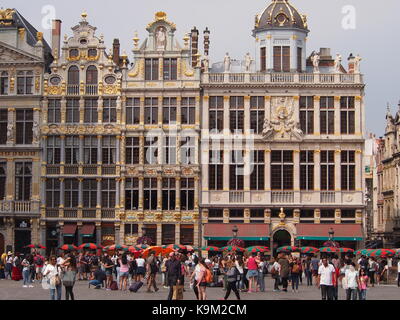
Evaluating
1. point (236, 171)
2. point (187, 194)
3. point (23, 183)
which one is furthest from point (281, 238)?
point (23, 183)

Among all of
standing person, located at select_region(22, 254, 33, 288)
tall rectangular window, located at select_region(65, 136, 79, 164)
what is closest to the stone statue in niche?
tall rectangular window, located at select_region(65, 136, 79, 164)

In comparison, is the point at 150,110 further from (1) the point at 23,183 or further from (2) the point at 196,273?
(2) the point at 196,273

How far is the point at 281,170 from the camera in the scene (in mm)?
54281

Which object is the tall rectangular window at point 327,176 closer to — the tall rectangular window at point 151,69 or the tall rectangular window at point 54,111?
the tall rectangular window at point 151,69

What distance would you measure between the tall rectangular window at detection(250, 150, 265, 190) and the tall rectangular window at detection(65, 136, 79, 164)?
11394 millimetres

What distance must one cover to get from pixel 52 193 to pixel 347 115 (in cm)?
1964

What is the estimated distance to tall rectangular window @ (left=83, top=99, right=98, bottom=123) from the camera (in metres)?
55.2

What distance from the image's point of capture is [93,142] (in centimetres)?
5516

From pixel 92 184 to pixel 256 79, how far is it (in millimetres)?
12547

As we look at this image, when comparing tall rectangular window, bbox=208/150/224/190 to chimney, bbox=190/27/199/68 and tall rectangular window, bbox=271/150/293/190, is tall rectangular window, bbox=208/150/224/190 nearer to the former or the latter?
tall rectangular window, bbox=271/150/293/190

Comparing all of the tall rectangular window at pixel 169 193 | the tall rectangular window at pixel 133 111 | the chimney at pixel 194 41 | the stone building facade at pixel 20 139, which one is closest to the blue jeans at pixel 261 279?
the tall rectangular window at pixel 169 193

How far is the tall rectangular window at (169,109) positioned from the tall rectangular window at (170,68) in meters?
1.49
